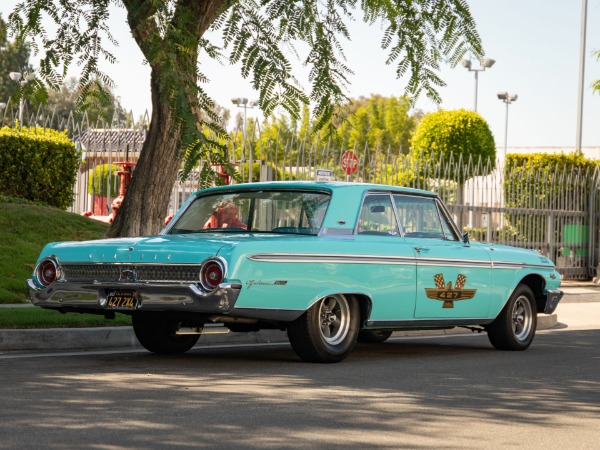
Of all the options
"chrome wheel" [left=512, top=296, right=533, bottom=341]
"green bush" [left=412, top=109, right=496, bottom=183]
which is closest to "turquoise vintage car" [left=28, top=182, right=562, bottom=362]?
"chrome wheel" [left=512, top=296, right=533, bottom=341]

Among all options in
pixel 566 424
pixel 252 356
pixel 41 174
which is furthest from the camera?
pixel 41 174

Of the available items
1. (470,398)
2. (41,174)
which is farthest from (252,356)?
(41,174)

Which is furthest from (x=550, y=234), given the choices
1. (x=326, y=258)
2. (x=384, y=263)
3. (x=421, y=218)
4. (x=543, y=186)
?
(x=326, y=258)

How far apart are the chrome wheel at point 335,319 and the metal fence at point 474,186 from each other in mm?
8689

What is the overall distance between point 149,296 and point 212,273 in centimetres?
60

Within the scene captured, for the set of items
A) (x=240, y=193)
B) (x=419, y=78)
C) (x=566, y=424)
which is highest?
(x=419, y=78)

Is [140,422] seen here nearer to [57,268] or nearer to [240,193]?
[57,268]

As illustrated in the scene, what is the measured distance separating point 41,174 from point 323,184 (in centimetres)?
1100

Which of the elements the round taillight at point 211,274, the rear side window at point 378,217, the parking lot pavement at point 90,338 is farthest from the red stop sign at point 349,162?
the round taillight at point 211,274

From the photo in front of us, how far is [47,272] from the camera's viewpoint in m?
10.4

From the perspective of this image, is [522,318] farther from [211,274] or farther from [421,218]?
[211,274]

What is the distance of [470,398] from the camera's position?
27.8ft

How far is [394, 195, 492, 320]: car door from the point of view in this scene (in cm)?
1127

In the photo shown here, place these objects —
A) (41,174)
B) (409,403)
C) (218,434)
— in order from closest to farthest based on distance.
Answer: (218,434) < (409,403) < (41,174)
